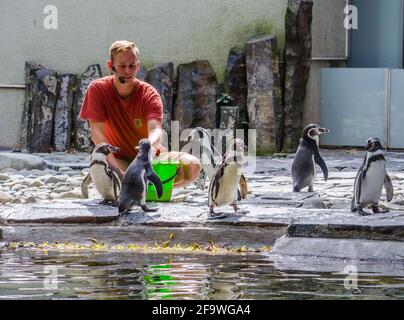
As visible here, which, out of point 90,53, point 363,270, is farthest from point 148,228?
point 90,53

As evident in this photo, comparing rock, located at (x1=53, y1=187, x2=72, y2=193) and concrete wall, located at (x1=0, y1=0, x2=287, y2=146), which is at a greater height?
concrete wall, located at (x1=0, y1=0, x2=287, y2=146)

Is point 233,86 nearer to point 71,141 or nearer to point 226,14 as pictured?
point 226,14

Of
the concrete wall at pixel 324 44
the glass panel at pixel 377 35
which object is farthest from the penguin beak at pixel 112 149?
the glass panel at pixel 377 35

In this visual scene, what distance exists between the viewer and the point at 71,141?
51.8 feet

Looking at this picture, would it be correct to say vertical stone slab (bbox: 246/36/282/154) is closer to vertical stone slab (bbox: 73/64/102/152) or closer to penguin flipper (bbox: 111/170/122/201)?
vertical stone slab (bbox: 73/64/102/152)

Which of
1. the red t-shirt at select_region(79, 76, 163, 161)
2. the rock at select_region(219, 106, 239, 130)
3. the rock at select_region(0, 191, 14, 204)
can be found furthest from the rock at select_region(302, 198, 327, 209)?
the rock at select_region(219, 106, 239, 130)

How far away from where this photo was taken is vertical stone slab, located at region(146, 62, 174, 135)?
15281 millimetres

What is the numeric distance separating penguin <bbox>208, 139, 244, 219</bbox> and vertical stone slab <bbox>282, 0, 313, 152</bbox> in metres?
6.49

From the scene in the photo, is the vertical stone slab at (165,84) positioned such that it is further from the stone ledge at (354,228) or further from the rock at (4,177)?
the stone ledge at (354,228)

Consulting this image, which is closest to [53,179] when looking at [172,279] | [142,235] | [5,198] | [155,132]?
[5,198]

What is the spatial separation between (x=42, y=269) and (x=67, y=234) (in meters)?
1.24

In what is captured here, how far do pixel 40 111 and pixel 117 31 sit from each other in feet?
5.54

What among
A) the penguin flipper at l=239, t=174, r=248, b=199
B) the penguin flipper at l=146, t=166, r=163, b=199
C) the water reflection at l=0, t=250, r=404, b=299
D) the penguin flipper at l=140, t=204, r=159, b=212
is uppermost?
the penguin flipper at l=146, t=166, r=163, b=199

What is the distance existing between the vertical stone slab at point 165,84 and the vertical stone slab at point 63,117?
1068mm
